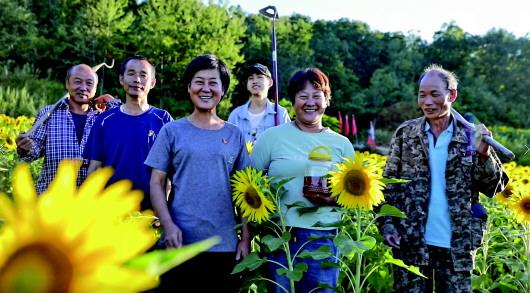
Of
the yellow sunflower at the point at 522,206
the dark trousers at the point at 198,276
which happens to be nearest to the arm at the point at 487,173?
the yellow sunflower at the point at 522,206

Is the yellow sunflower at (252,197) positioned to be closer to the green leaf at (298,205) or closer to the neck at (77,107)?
the green leaf at (298,205)

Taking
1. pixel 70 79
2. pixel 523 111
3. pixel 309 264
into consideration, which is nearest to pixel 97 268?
pixel 309 264

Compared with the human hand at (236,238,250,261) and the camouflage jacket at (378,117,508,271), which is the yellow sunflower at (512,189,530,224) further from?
the human hand at (236,238,250,261)

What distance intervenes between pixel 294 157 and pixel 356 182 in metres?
0.37

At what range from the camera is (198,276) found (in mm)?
2129

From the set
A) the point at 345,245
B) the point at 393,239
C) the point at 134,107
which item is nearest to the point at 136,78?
the point at 134,107

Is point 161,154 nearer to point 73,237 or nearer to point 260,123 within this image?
point 260,123

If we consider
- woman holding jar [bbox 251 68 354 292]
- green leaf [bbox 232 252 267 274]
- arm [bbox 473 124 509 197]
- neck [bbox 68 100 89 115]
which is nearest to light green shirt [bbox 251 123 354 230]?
woman holding jar [bbox 251 68 354 292]

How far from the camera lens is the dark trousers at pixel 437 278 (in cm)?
249

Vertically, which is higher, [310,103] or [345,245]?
[310,103]

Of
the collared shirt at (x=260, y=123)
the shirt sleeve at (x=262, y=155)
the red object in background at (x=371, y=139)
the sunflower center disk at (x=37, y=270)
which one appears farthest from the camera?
the red object in background at (x=371, y=139)

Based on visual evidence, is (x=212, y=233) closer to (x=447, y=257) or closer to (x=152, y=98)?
(x=447, y=257)

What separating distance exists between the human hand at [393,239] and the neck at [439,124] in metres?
0.51

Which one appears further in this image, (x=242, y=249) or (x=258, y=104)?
(x=258, y=104)
